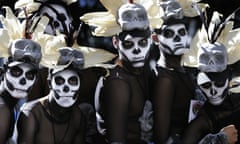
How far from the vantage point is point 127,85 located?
289cm

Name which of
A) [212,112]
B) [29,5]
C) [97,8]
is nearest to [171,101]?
[212,112]

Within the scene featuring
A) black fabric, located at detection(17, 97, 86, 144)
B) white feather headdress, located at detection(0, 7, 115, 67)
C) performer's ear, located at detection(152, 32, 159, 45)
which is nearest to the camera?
black fabric, located at detection(17, 97, 86, 144)

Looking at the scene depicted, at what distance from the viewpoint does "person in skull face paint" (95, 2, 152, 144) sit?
2.86m

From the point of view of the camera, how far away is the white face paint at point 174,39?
2990 millimetres

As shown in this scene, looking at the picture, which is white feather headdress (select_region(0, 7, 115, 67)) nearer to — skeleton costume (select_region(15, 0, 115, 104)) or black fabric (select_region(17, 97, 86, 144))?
skeleton costume (select_region(15, 0, 115, 104))

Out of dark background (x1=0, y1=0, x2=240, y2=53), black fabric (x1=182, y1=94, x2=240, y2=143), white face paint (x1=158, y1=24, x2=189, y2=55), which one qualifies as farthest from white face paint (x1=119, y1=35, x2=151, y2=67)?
dark background (x1=0, y1=0, x2=240, y2=53)

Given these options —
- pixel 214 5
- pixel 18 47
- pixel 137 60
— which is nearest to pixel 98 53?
pixel 137 60

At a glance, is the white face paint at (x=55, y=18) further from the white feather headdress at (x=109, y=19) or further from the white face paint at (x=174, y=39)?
the white face paint at (x=174, y=39)

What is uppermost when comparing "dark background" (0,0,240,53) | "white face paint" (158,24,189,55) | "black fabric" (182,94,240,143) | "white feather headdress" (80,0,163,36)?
"white feather headdress" (80,0,163,36)

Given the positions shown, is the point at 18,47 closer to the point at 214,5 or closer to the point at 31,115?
the point at 31,115

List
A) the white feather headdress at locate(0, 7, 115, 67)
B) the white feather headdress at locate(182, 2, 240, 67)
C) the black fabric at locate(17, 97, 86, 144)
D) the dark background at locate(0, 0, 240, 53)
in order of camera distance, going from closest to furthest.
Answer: the black fabric at locate(17, 97, 86, 144), the white feather headdress at locate(0, 7, 115, 67), the white feather headdress at locate(182, 2, 240, 67), the dark background at locate(0, 0, 240, 53)

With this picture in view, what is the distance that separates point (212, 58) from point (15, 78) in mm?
814

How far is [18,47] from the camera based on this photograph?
109 inches

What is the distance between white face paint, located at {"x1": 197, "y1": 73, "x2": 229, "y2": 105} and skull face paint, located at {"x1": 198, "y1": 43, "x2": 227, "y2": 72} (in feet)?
0.13
